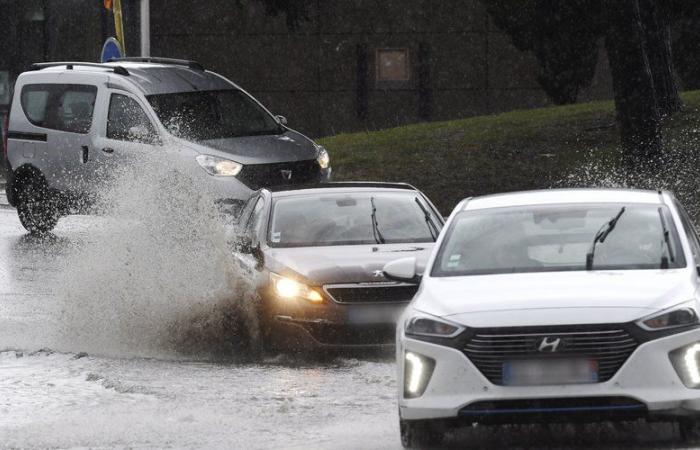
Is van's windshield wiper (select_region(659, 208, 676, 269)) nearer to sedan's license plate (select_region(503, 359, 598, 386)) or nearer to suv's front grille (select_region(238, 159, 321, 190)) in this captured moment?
sedan's license plate (select_region(503, 359, 598, 386))

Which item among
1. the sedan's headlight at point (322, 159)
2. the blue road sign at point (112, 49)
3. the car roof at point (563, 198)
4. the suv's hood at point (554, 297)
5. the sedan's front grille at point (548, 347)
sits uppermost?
the blue road sign at point (112, 49)

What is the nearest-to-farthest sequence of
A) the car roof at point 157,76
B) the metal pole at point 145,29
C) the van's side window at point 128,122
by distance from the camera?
the van's side window at point 128,122
the car roof at point 157,76
the metal pole at point 145,29

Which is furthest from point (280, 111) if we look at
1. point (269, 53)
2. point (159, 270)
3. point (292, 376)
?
point (292, 376)

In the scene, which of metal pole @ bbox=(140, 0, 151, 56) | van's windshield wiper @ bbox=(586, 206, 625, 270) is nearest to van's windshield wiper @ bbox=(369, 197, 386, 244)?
van's windshield wiper @ bbox=(586, 206, 625, 270)

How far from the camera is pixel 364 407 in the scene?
988cm

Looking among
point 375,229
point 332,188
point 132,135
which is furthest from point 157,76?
point 375,229

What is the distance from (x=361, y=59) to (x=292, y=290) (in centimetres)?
2755

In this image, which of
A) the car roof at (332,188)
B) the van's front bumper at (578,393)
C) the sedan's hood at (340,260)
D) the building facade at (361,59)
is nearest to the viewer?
the van's front bumper at (578,393)

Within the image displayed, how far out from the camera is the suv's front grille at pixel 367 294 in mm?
11984

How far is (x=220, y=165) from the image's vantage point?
1920 centimetres

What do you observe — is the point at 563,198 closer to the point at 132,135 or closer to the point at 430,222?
the point at 430,222

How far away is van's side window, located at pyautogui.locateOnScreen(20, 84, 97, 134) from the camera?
20.9 m

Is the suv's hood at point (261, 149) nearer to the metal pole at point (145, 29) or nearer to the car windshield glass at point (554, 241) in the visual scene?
the metal pole at point (145, 29)

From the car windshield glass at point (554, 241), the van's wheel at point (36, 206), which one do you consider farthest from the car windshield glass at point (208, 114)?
the car windshield glass at point (554, 241)
